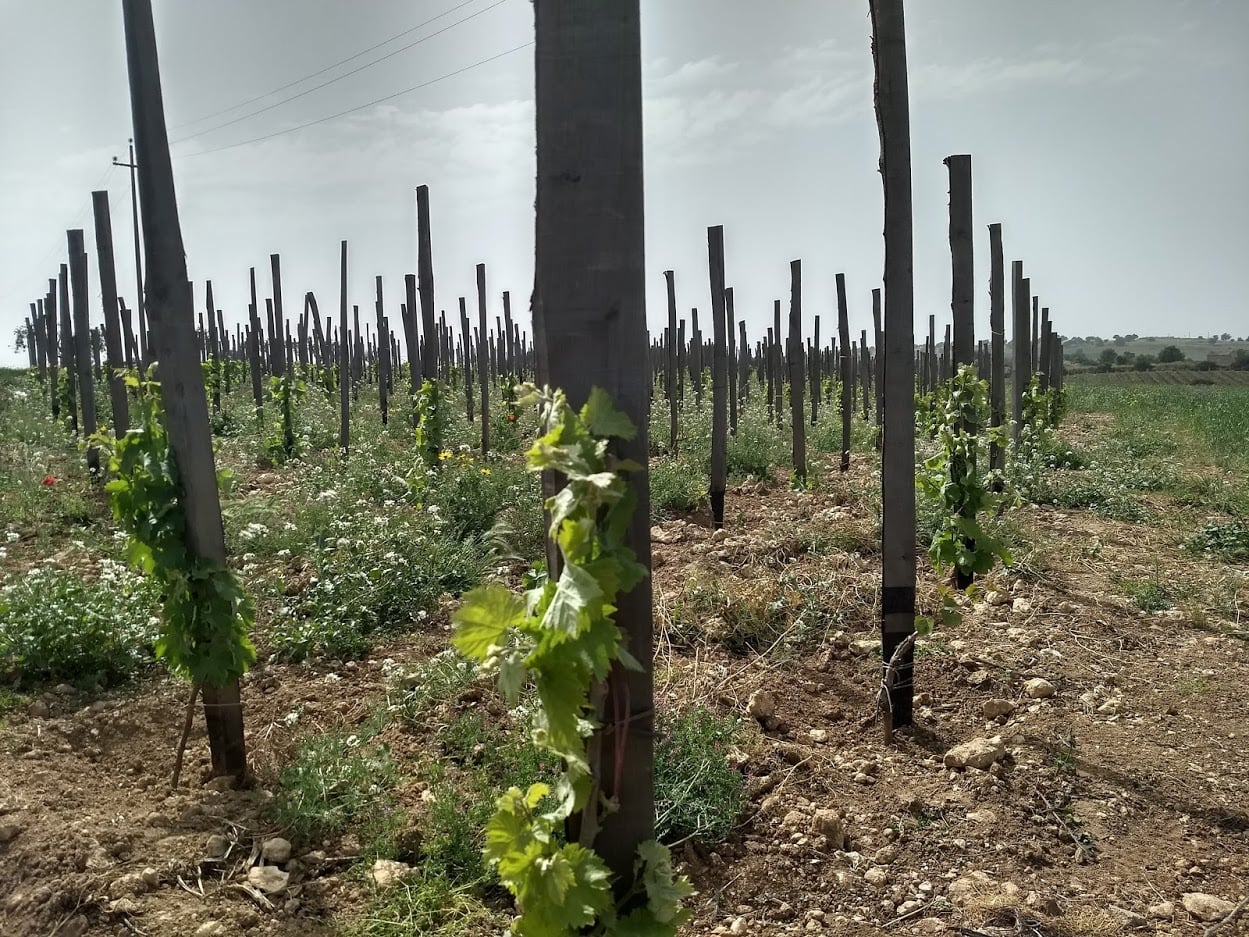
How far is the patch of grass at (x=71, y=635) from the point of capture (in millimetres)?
4254

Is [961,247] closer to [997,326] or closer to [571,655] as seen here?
[997,326]

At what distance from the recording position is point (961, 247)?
4941 mm

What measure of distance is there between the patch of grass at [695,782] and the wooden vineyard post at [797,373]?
5.90 metres

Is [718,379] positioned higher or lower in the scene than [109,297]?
lower

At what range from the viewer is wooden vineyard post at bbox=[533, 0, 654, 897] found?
169cm

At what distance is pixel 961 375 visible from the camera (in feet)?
17.2

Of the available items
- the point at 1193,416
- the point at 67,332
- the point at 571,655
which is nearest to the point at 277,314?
the point at 67,332

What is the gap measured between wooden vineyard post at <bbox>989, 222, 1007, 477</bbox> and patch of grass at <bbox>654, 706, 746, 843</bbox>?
521 cm

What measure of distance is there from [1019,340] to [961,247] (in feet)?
19.0

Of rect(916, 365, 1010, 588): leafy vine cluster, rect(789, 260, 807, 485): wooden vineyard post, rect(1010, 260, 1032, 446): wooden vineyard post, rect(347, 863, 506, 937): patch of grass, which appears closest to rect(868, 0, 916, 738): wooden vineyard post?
rect(916, 365, 1010, 588): leafy vine cluster

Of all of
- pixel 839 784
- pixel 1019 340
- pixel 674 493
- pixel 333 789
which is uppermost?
pixel 1019 340

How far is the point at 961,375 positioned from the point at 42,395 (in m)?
22.0

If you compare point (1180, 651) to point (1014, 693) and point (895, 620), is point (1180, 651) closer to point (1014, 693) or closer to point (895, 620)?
point (1014, 693)

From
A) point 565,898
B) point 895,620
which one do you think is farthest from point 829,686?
point 565,898
